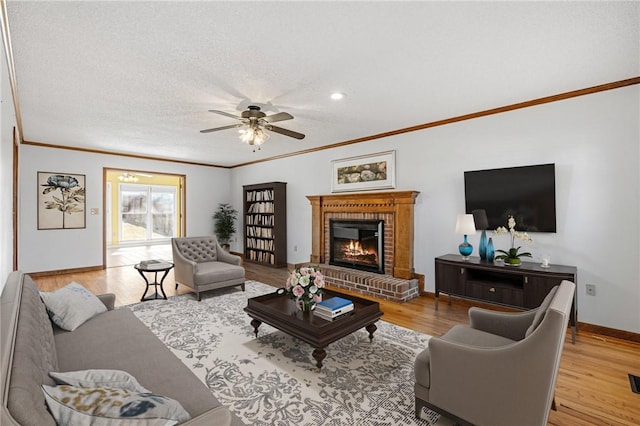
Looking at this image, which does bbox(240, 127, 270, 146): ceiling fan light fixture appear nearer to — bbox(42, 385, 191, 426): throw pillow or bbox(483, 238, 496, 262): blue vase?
bbox(42, 385, 191, 426): throw pillow

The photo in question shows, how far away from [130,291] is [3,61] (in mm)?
3521

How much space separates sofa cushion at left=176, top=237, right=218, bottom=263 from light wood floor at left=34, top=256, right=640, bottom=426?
0.56 metres

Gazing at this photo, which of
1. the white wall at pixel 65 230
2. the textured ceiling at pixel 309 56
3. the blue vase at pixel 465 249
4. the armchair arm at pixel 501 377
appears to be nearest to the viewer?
the armchair arm at pixel 501 377

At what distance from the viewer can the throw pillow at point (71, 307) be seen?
2238 millimetres

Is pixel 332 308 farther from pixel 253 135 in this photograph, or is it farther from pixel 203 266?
pixel 203 266

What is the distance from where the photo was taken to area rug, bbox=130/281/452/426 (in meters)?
1.97

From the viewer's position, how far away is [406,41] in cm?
226

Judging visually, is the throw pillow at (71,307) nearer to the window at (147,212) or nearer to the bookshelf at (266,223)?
the bookshelf at (266,223)

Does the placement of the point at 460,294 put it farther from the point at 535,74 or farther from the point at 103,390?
the point at 103,390

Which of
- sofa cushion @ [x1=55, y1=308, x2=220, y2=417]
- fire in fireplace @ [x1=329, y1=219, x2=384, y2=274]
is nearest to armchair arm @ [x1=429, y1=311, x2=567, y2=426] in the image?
sofa cushion @ [x1=55, y1=308, x2=220, y2=417]

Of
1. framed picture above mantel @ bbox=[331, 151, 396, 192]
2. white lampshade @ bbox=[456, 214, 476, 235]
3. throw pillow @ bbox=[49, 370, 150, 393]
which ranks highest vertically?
framed picture above mantel @ bbox=[331, 151, 396, 192]

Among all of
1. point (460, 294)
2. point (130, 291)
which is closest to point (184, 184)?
point (130, 291)

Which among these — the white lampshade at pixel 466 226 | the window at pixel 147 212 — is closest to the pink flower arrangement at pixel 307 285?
the white lampshade at pixel 466 226

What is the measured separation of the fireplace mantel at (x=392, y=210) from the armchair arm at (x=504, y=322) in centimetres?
222
